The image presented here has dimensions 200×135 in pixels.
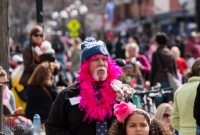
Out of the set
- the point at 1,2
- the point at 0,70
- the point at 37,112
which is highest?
the point at 1,2

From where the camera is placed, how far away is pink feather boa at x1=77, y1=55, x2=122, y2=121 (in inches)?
271

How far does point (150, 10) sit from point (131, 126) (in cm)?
6884

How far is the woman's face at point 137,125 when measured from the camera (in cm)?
630

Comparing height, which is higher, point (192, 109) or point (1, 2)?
point (1, 2)

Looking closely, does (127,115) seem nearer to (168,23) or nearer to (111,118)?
(111,118)

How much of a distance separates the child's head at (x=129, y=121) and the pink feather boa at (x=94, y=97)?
16.5 inches

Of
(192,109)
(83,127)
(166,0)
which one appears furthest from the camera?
(166,0)

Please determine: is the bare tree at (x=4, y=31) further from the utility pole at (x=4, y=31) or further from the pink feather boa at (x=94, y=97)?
the pink feather boa at (x=94, y=97)

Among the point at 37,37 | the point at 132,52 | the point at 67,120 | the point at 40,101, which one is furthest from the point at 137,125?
the point at 132,52

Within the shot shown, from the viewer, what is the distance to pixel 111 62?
23.4 ft

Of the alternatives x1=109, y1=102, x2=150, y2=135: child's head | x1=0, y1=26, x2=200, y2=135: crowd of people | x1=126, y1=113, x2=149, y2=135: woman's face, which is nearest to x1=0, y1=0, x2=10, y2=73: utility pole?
x1=0, y1=26, x2=200, y2=135: crowd of people

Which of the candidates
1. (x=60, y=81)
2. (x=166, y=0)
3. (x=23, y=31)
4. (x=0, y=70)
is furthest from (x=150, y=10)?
(x=0, y=70)

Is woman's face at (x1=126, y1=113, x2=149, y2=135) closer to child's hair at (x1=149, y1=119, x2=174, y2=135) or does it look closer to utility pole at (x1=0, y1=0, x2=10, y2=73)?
child's hair at (x1=149, y1=119, x2=174, y2=135)

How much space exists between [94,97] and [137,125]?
791 mm
